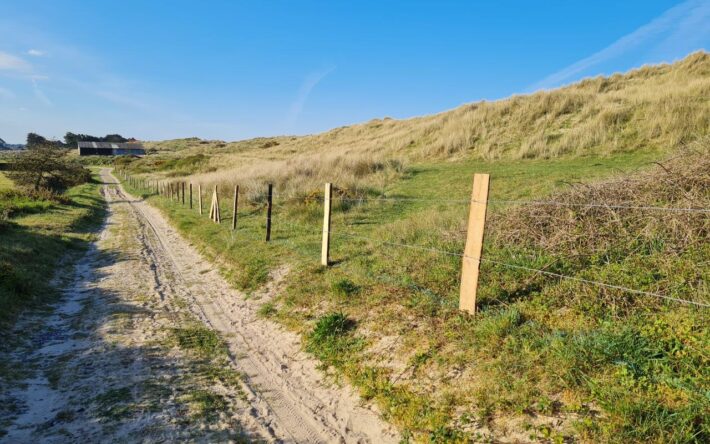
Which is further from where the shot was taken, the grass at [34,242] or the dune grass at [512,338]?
the grass at [34,242]

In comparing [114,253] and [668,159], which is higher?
[668,159]

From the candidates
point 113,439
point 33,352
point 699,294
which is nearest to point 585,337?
point 699,294

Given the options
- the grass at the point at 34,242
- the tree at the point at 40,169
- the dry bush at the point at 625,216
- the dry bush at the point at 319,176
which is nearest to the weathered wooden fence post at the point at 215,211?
the dry bush at the point at 319,176

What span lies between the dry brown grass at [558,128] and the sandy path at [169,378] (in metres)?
10.6

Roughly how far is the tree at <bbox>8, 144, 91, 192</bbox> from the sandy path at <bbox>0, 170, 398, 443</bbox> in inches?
917

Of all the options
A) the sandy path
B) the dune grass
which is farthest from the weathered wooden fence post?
the dune grass

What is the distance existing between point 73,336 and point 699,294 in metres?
8.18

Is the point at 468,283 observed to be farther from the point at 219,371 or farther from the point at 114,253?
the point at 114,253

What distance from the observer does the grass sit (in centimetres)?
723

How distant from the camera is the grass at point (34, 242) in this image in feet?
23.7

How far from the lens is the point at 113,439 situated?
3656 mm

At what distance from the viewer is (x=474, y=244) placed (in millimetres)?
5023

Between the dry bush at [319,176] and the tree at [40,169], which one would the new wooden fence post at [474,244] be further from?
the tree at [40,169]

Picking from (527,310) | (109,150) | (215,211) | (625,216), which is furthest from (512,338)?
(109,150)
